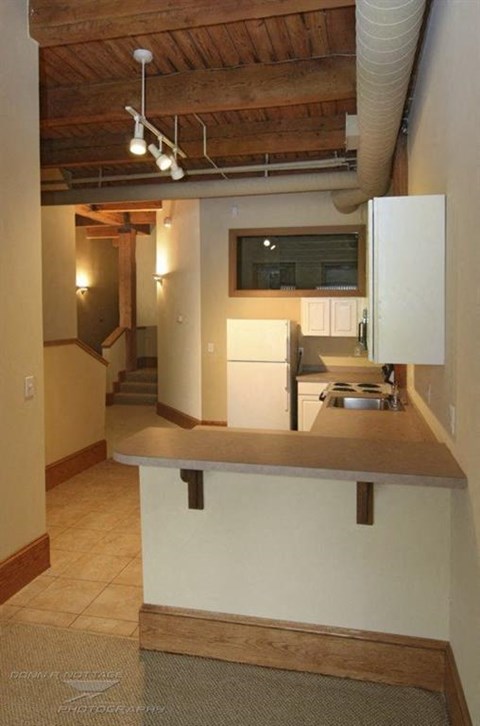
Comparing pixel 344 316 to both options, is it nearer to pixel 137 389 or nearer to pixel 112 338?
pixel 137 389

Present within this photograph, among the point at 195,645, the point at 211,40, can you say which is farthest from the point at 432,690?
the point at 211,40

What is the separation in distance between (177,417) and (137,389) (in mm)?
2622

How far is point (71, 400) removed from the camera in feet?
17.1

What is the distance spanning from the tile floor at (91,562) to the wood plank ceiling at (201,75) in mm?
2996

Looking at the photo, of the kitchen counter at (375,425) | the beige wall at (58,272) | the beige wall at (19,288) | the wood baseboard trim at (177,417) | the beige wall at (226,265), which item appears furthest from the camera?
the wood baseboard trim at (177,417)

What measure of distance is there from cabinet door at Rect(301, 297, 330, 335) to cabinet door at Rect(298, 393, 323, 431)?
2.55 feet

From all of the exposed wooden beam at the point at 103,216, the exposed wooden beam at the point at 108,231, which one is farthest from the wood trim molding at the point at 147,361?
the exposed wooden beam at the point at 103,216

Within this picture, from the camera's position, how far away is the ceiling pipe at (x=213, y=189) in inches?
207

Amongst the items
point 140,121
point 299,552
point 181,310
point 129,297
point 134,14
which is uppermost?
point 134,14

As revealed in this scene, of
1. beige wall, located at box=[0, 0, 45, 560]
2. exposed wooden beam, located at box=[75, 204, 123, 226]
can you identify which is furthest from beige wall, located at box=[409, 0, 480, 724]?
exposed wooden beam, located at box=[75, 204, 123, 226]

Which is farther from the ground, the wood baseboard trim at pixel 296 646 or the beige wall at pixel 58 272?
the beige wall at pixel 58 272

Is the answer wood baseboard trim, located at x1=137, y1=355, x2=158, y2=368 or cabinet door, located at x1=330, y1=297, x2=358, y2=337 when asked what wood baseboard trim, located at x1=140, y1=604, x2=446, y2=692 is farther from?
wood baseboard trim, located at x1=137, y1=355, x2=158, y2=368

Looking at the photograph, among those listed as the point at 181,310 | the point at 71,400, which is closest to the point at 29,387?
the point at 71,400

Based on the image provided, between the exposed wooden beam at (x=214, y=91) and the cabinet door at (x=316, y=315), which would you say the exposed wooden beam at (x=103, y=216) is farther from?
the exposed wooden beam at (x=214, y=91)
